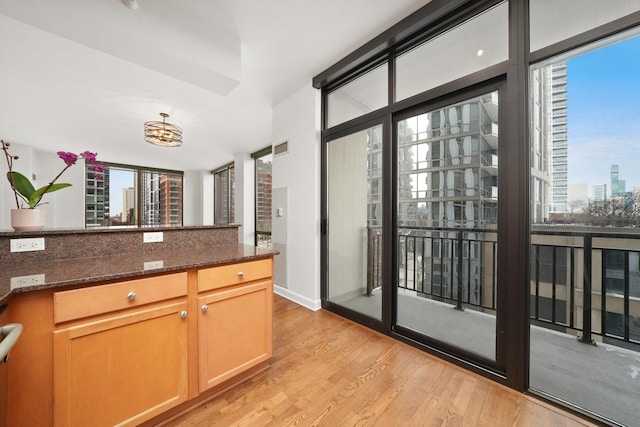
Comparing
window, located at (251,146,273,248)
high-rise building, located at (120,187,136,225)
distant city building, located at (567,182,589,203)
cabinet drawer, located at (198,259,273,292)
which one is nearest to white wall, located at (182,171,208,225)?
high-rise building, located at (120,187,136,225)

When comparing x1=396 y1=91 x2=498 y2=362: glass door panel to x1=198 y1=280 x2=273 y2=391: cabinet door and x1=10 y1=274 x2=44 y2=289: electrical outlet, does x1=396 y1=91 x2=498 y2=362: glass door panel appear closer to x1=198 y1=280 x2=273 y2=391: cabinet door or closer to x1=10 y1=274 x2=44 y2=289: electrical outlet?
x1=198 y1=280 x2=273 y2=391: cabinet door

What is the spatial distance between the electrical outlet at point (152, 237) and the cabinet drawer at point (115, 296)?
0.60 meters

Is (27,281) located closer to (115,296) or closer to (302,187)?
(115,296)

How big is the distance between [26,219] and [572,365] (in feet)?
11.5

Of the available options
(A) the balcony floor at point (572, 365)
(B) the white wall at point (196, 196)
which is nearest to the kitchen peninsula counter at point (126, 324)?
(A) the balcony floor at point (572, 365)

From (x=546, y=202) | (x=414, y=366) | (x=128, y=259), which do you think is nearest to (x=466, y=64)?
(x=546, y=202)

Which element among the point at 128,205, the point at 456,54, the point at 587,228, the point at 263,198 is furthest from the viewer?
the point at 128,205

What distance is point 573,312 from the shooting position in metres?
1.58

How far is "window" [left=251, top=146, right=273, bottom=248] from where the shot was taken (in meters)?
5.61

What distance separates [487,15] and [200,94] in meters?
3.17

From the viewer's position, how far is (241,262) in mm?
1604

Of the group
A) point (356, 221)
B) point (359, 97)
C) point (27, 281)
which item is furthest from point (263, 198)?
point (27, 281)

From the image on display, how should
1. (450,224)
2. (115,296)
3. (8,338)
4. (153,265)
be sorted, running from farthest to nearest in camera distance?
1. (450,224)
2. (153,265)
3. (115,296)
4. (8,338)

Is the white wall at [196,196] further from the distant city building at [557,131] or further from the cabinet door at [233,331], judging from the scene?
the distant city building at [557,131]
